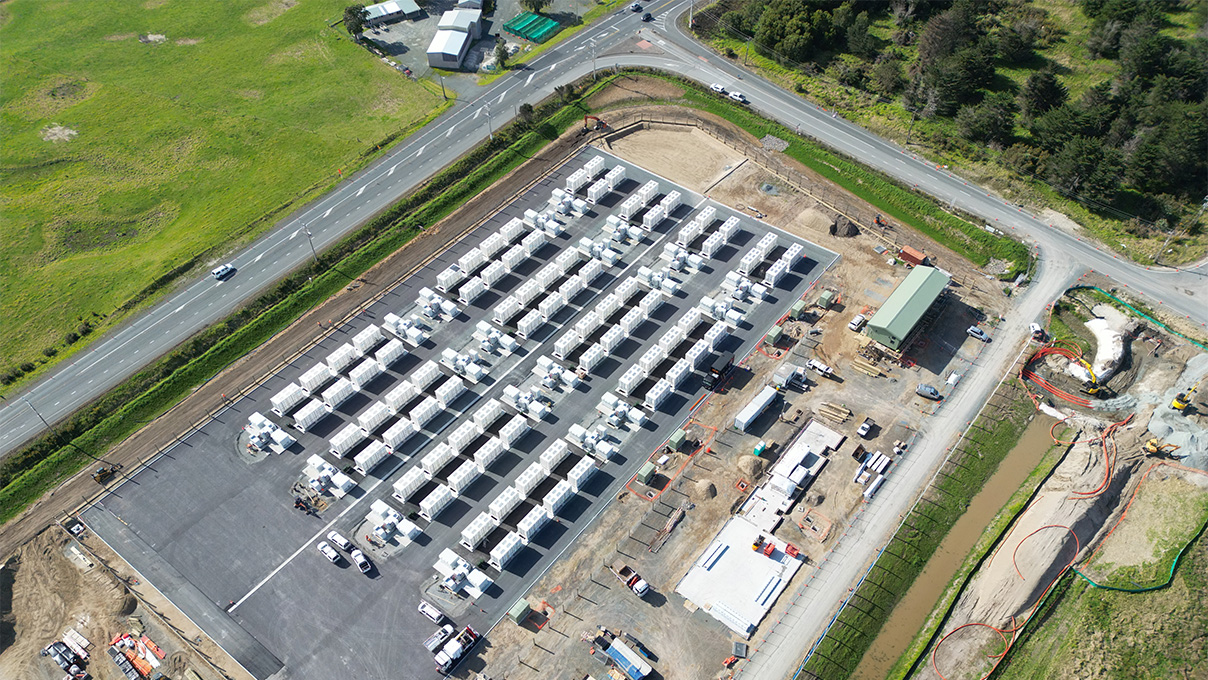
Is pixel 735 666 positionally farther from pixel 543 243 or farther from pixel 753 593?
pixel 543 243

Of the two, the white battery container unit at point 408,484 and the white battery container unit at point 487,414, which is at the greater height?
the white battery container unit at point 487,414

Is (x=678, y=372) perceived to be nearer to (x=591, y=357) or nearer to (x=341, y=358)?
(x=591, y=357)

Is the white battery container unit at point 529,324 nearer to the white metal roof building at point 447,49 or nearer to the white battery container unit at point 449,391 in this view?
the white battery container unit at point 449,391

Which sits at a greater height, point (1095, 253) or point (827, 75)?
point (827, 75)

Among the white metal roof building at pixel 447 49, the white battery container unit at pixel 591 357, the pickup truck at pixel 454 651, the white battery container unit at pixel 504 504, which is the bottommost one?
the pickup truck at pixel 454 651

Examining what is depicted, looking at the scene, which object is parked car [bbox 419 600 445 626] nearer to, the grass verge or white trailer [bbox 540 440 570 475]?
white trailer [bbox 540 440 570 475]

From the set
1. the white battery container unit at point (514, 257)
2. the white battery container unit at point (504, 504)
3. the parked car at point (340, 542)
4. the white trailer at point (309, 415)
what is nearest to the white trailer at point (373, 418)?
the white trailer at point (309, 415)

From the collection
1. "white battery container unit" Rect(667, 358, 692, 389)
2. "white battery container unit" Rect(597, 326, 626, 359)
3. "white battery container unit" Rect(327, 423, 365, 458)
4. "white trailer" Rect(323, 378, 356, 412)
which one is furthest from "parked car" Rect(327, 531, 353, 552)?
"white battery container unit" Rect(667, 358, 692, 389)

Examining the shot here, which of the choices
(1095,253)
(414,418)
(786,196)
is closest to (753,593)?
(414,418)
